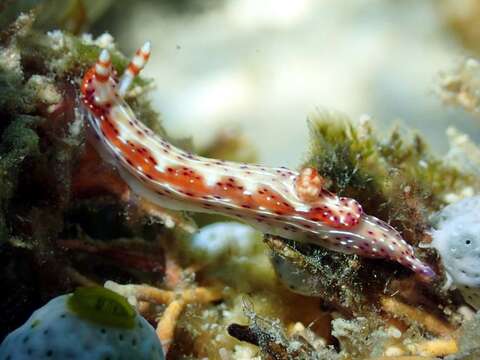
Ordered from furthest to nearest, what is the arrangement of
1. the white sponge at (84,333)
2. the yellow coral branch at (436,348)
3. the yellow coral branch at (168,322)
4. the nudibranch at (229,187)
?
the yellow coral branch at (168,322)
the nudibranch at (229,187)
the yellow coral branch at (436,348)
the white sponge at (84,333)

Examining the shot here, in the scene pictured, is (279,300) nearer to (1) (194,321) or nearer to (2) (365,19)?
(1) (194,321)

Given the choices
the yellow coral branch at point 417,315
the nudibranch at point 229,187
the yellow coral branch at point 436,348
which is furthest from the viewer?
the yellow coral branch at point 417,315

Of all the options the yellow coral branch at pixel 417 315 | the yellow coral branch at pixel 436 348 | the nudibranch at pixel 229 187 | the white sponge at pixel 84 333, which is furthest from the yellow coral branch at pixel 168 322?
the yellow coral branch at pixel 436 348

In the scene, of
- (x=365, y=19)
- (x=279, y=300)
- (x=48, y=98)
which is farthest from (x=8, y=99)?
(x=365, y=19)

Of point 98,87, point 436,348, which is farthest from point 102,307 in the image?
point 436,348

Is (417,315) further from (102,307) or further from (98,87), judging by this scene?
(98,87)

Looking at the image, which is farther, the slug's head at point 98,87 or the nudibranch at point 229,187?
the slug's head at point 98,87

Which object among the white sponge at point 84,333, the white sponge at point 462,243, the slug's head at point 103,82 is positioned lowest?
the white sponge at point 84,333

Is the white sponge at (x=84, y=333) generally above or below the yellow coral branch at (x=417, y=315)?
above

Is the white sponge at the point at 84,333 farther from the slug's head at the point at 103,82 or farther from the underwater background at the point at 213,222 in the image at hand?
the slug's head at the point at 103,82
